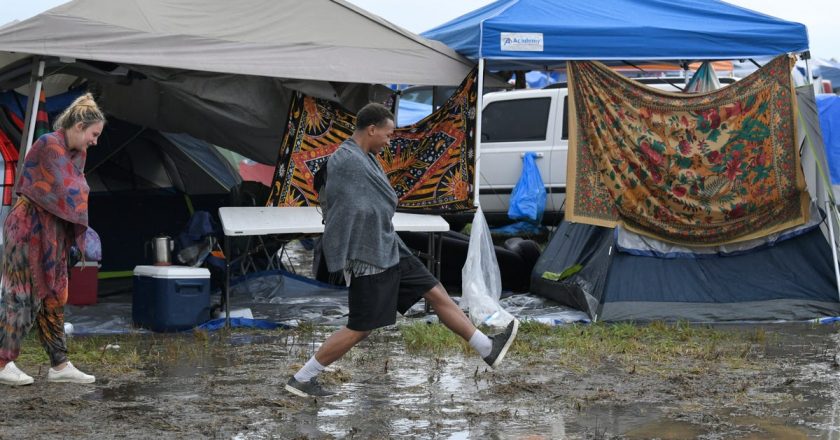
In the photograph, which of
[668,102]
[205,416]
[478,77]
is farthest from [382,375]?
[668,102]

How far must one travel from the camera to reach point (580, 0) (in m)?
10.6

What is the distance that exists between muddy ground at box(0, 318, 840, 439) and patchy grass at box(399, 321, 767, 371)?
0.16 ft

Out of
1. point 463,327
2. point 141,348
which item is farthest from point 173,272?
point 463,327

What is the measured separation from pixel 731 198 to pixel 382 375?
4061 millimetres

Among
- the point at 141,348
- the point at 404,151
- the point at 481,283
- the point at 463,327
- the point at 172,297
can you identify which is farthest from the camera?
the point at 404,151

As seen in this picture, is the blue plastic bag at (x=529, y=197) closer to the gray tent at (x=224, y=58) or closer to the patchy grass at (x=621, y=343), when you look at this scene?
the gray tent at (x=224, y=58)

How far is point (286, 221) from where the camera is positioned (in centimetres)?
930

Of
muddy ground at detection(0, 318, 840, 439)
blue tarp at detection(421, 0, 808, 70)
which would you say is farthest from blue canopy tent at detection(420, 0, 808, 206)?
muddy ground at detection(0, 318, 840, 439)

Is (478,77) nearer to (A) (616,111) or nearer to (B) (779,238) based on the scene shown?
(A) (616,111)

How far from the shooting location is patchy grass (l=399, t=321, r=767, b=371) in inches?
305

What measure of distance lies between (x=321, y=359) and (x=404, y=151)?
423 cm

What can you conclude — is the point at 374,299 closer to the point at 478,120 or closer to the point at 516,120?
the point at 478,120

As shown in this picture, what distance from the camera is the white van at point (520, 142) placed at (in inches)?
538

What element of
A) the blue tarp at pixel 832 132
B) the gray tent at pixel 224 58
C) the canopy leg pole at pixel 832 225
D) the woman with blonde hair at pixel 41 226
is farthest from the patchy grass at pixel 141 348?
the blue tarp at pixel 832 132
